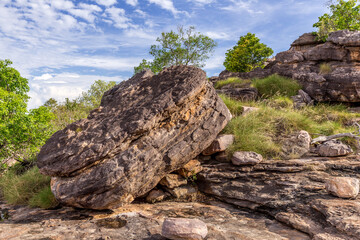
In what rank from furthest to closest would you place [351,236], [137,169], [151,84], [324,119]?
[324,119]
[151,84]
[137,169]
[351,236]

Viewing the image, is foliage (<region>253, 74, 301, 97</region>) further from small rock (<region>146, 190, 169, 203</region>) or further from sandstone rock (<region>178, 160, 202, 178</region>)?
small rock (<region>146, 190, 169, 203</region>)

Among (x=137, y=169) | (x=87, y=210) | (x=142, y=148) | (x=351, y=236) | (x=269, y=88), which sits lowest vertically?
(x=351, y=236)

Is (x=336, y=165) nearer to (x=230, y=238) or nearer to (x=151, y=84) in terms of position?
(x=230, y=238)

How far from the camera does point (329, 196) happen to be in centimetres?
421

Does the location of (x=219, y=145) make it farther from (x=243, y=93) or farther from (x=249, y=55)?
(x=249, y=55)

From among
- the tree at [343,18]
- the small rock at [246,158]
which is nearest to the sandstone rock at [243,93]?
the small rock at [246,158]

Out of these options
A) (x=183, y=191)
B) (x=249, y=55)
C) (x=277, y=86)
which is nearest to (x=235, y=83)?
(x=277, y=86)

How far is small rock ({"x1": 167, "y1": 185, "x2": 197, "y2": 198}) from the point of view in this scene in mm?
5301

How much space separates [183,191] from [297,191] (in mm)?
2287

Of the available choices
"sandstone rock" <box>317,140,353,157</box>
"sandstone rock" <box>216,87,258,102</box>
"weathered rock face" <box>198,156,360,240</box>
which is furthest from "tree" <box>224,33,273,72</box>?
"weathered rock face" <box>198,156,360,240</box>

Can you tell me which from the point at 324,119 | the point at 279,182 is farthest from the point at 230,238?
the point at 324,119

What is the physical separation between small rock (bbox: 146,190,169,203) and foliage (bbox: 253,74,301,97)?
7.24 metres

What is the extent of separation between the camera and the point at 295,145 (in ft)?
20.2

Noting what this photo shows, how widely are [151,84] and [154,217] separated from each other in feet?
10.2
